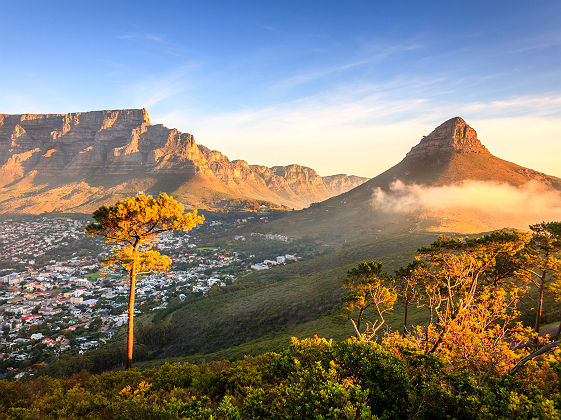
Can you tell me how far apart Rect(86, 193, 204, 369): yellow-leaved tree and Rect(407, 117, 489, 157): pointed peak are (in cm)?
17298

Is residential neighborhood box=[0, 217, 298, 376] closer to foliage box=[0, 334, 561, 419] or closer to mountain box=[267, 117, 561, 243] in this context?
foliage box=[0, 334, 561, 419]

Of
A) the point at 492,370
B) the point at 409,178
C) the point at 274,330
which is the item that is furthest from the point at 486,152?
the point at 492,370

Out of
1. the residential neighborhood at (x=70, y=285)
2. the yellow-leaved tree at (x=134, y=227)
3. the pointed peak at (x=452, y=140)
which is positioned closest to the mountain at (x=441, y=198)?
the pointed peak at (x=452, y=140)

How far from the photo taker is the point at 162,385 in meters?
11.5

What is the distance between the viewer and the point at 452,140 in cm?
15112

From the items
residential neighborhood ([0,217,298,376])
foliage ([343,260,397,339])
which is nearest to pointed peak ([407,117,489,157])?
residential neighborhood ([0,217,298,376])

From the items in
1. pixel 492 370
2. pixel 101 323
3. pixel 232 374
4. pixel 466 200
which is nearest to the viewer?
pixel 492 370

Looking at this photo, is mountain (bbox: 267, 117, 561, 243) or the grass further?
mountain (bbox: 267, 117, 561, 243)

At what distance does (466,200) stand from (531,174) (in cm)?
5442

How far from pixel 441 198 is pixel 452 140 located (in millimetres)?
49933

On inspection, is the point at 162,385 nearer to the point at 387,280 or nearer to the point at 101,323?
the point at 387,280

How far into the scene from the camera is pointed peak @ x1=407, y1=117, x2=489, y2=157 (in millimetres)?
149750

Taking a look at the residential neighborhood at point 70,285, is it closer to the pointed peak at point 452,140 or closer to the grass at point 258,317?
the grass at point 258,317

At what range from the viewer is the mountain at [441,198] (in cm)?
11044
